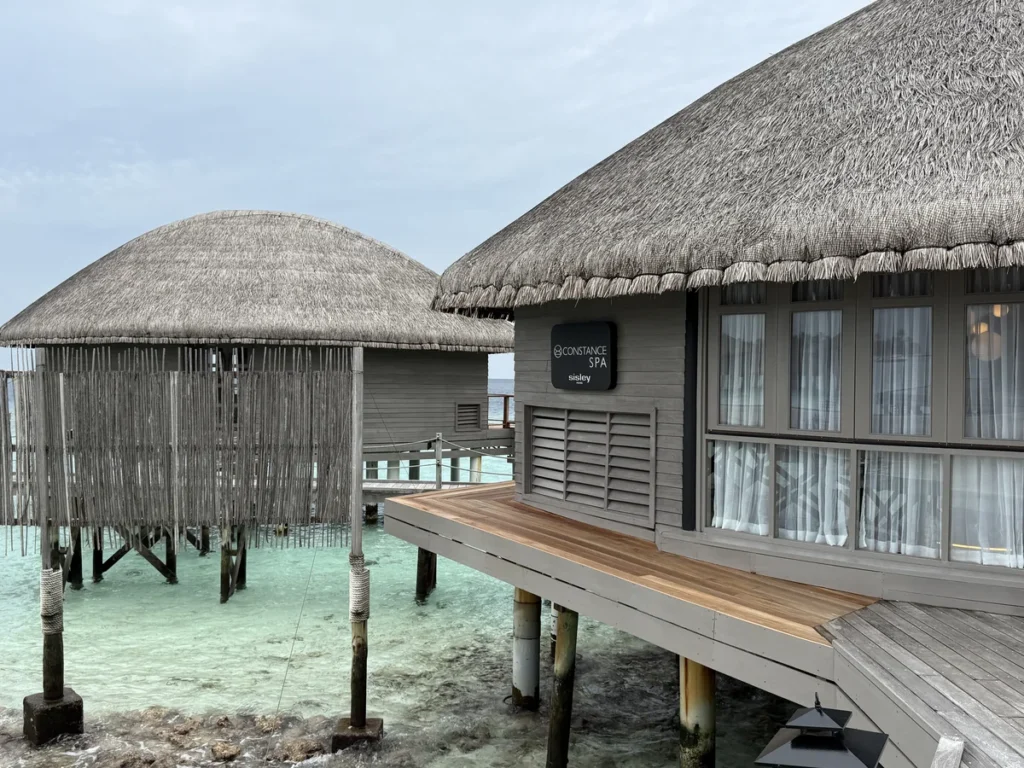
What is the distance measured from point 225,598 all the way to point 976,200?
1024cm

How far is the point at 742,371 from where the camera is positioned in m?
5.74

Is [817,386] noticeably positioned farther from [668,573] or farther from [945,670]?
[945,670]

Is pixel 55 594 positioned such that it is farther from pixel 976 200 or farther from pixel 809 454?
pixel 976 200

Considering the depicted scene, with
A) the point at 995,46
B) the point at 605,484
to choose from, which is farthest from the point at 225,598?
the point at 995,46

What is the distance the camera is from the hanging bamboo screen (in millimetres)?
7438

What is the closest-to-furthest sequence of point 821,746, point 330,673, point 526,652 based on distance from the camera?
point 821,746, point 526,652, point 330,673

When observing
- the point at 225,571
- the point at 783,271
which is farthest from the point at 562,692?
the point at 225,571

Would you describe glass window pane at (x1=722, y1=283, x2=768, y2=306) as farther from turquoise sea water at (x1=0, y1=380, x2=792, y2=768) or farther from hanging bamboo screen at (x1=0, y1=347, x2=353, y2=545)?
turquoise sea water at (x1=0, y1=380, x2=792, y2=768)

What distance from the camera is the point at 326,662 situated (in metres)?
9.14

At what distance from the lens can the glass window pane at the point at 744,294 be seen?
18.3ft

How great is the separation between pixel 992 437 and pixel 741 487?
1599 millimetres

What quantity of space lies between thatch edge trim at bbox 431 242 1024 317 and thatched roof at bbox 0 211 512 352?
7.63m

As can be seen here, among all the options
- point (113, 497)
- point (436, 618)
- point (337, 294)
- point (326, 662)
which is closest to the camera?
point (113, 497)

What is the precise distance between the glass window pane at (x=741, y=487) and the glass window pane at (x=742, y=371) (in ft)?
0.69
